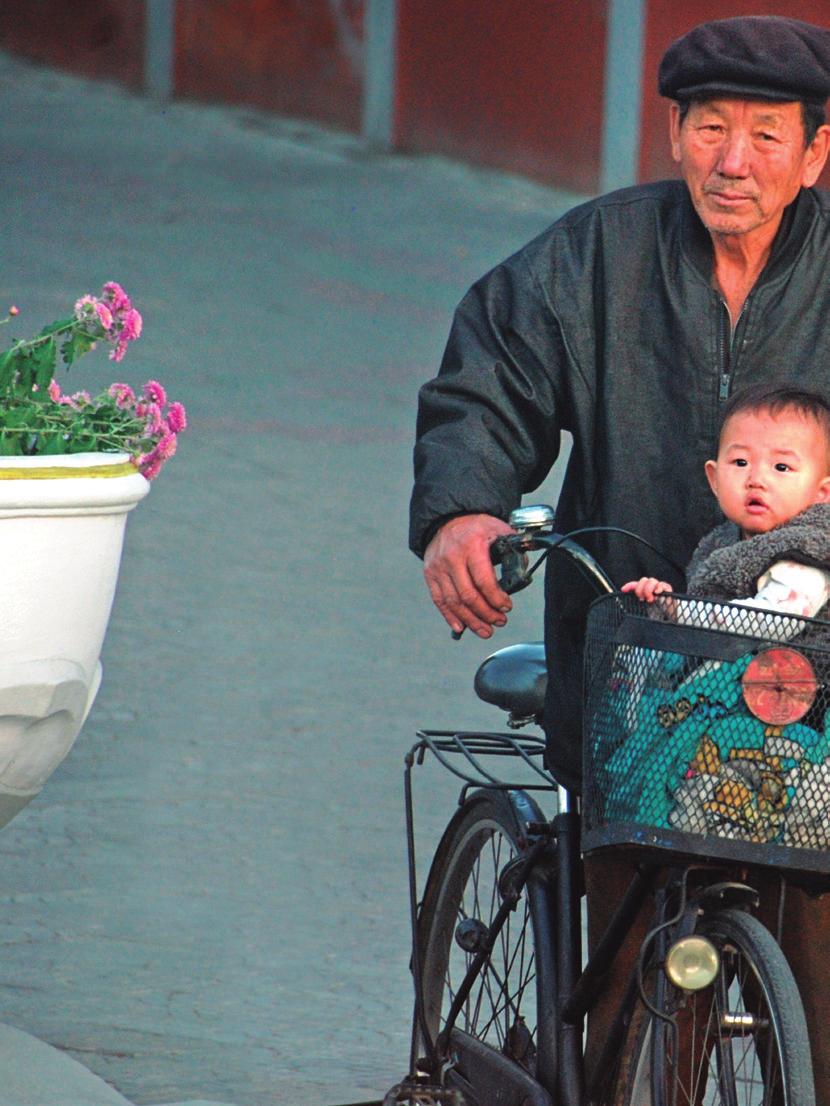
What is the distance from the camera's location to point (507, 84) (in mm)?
15883

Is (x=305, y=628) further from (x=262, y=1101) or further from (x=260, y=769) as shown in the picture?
(x=262, y=1101)

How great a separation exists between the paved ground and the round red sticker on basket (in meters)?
1.85

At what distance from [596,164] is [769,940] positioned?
13076 mm

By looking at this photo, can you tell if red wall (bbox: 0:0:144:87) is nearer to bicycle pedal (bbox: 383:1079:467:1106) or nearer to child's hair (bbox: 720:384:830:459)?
bicycle pedal (bbox: 383:1079:467:1106)

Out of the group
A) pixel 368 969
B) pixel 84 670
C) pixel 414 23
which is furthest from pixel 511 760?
pixel 414 23

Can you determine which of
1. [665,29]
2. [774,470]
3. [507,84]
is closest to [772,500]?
[774,470]

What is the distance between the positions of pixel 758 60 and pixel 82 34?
1627cm

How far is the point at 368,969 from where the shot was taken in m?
4.74

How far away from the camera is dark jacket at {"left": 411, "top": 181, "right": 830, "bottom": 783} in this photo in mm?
3115

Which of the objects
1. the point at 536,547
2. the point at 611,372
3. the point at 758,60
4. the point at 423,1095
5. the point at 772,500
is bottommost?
the point at 423,1095

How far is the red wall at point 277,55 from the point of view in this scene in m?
17.0

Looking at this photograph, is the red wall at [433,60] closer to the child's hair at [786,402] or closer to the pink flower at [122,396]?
the pink flower at [122,396]

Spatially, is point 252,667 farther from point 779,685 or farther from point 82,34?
point 82,34

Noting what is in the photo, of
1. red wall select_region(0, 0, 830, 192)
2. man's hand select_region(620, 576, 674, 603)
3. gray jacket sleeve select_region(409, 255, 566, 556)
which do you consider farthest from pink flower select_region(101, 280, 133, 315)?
red wall select_region(0, 0, 830, 192)
